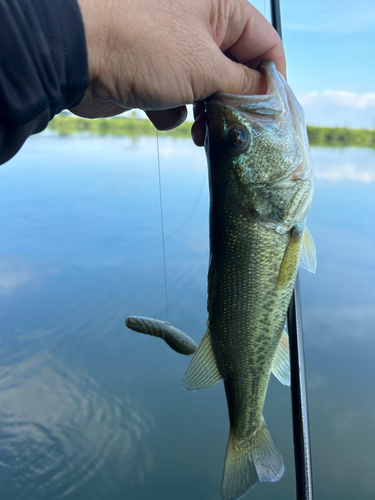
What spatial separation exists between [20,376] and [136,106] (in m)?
4.18

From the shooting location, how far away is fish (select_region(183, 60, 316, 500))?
0.83 metres

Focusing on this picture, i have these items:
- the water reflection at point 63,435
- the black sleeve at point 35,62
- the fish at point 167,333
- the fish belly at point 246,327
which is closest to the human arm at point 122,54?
the black sleeve at point 35,62

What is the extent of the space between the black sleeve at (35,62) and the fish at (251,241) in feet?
1.14

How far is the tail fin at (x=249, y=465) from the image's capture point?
878 millimetres

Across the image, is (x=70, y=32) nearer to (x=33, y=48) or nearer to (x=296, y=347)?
(x=33, y=48)

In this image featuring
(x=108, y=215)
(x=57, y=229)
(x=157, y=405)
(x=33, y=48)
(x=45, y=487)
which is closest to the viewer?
(x=33, y=48)

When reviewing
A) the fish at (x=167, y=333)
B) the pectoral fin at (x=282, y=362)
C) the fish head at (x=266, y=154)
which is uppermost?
the fish head at (x=266, y=154)

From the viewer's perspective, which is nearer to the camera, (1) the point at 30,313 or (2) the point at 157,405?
(2) the point at 157,405

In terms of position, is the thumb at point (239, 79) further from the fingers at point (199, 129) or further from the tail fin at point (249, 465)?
the tail fin at point (249, 465)

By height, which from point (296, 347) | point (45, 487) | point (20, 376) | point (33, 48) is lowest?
point (45, 487)

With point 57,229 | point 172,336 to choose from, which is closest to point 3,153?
point 172,336

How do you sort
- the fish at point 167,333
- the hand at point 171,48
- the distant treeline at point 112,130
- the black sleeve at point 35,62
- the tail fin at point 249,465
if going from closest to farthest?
the black sleeve at point 35,62, the hand at point 171,48, the tail fin at point 249,465, the fish at point 167,333, the distant treeline at point 112,130

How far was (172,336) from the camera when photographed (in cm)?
139

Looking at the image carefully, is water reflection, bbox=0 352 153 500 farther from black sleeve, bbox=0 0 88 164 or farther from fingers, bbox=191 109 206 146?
black sleeve, bbox=0 0 88 164
